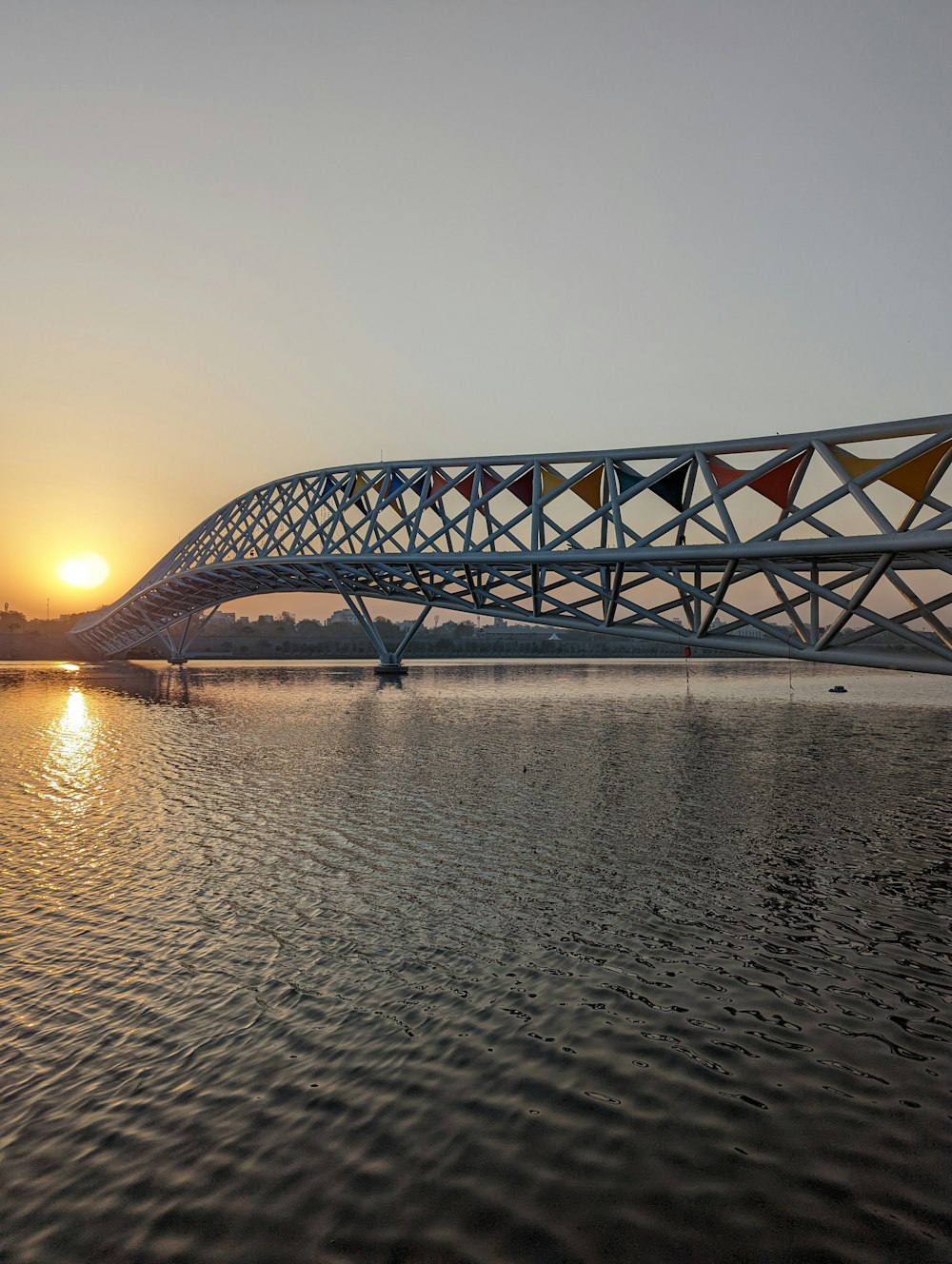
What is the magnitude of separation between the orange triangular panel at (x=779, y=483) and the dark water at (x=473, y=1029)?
35.3 ft

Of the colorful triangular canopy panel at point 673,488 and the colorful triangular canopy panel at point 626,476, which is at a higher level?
the colorful triangular canopy panel at point 626,476

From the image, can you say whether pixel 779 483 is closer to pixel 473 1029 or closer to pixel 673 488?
pixel 673 488

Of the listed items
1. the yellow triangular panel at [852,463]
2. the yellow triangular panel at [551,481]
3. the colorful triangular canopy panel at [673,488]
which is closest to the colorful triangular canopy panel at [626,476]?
the colorful triangular canopy panel at [673,488]

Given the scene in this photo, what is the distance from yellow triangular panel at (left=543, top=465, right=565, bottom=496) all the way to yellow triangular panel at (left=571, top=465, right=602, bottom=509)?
2.28 feet

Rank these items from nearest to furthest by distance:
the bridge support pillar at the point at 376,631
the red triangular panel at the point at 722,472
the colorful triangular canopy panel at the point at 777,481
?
the colorful triangular canopy panel at the point at 777,481
the red triangular panel at the point at 722,472
the bridge support pillar at the point at 376,631

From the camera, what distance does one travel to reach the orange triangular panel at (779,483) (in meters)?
26.2

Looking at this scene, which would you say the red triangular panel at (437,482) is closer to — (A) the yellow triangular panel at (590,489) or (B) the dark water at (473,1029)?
(A) the yellow triangular panel at (590,489)

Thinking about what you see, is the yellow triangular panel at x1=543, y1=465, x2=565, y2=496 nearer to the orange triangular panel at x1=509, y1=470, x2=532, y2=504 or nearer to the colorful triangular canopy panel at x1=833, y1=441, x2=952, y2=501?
the orange triangular panel at x1=509, y1=470, x2=532, y2=504

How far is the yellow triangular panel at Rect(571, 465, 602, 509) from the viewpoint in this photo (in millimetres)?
33250

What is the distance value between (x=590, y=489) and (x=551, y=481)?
2.61 meters

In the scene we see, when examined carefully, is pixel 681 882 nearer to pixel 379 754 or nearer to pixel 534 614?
pixel 379 754

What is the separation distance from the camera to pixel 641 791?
22.4 m

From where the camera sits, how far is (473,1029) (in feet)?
27.2

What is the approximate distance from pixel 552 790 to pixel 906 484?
13.5 metres
